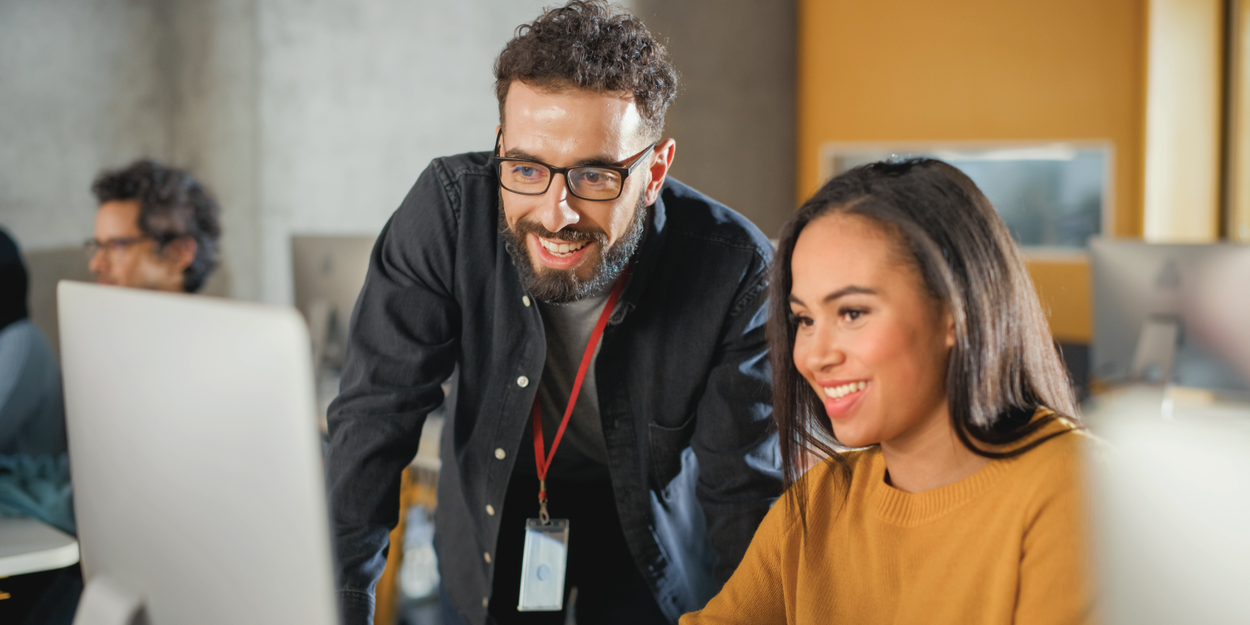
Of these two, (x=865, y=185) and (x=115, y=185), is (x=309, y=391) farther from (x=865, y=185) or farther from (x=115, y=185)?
(x=115, y=185)

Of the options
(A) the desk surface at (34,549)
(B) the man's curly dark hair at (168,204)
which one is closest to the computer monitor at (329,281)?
(B) the man's curly dark hair at (168,204)

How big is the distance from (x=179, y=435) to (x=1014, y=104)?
5749 mm

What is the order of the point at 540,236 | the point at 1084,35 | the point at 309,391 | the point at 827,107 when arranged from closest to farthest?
the point at 309,391, the point at 540,236, the point at 1084,35, the point at 827,107

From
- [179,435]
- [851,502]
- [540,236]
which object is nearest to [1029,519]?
[851,502]

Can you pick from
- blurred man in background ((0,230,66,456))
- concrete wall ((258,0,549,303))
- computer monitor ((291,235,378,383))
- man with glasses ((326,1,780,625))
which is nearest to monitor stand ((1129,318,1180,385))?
man with glasses ((326,1,780,625))

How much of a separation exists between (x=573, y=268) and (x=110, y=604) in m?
0.66

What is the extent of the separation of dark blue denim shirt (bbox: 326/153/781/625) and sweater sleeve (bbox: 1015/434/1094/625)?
1.47ft

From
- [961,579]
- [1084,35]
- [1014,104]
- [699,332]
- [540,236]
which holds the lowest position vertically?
[961,579]

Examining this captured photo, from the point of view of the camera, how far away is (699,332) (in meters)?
1.39

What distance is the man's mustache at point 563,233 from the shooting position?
1226mm

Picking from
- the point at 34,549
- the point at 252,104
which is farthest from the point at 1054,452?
the point at 252,104

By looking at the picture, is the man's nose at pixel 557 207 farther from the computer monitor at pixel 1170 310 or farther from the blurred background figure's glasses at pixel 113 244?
the computer monitor at pixel 1170 310

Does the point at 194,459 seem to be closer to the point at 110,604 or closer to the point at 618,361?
the point at 110,604

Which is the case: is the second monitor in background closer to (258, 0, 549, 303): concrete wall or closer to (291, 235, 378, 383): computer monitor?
(291, 235, 378, 383): computer monitor
